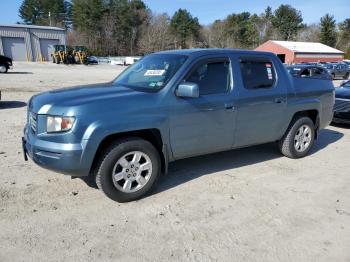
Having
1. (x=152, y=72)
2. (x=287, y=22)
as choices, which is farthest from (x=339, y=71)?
(x=287, y=22)

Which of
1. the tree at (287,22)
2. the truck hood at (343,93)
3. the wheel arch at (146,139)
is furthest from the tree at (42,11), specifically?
the wheel arch at (146,139)

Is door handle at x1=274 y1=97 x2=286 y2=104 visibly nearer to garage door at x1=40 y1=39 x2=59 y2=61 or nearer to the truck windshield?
the truck windshield

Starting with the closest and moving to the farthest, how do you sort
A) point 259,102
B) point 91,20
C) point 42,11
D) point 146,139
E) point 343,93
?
1. point 146,139
2. point 259,102
3. point 343,93
4. point 91,20
5. point 42,11

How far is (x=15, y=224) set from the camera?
12.1ft

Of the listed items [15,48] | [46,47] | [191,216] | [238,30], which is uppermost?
[238,30]

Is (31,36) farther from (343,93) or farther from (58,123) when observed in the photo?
(58,123)

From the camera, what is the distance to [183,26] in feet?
304

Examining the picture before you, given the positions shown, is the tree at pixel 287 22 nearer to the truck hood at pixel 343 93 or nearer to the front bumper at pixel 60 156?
the truck hood at pixel 343 93

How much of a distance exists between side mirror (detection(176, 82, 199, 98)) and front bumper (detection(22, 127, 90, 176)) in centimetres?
137

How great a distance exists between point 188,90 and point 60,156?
5.43ft

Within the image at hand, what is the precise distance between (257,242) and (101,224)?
1640mm

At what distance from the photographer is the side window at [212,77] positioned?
15.2 ft

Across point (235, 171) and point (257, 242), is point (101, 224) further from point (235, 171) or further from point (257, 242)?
point (235, 171)

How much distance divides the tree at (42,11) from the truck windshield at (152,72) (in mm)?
95788
